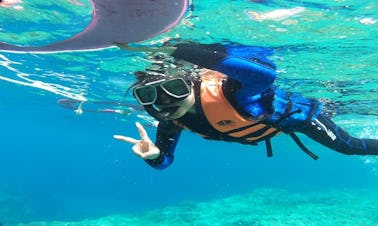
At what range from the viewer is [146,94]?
578 cm

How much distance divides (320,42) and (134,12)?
236 inches

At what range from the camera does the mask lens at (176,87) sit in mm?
5598

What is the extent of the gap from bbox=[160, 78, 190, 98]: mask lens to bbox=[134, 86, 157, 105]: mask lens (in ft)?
0.73

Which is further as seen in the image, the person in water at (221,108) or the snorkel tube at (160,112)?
the snorkel tube at (160,112)

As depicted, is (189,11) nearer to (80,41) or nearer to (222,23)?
(222,23)

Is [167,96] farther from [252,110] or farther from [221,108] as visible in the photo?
[252,110]

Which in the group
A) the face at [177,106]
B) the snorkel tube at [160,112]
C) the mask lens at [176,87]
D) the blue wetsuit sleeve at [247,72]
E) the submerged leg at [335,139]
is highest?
the blue wetsuit sleeve at [247,72]

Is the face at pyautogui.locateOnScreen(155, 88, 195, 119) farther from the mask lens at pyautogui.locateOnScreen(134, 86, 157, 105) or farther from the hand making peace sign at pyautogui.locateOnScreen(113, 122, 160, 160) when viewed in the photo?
the hand making peace sign at pyautogui.locateOnScreen(113, 122, 160, 160)

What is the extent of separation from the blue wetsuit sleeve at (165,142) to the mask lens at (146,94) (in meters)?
1.06

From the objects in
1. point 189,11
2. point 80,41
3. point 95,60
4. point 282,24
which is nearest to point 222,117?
point 189,11

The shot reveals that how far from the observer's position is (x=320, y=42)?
34.8 feet

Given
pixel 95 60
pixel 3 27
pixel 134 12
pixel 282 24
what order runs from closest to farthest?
pixel 134 12, pixel 282 24, pixel 3 27, pixel 95 60

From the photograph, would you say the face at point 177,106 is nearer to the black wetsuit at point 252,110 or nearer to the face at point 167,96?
the face at point 167,96

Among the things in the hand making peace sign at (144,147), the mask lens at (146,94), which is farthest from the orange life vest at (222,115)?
the hand making peace sign at (144,147)
